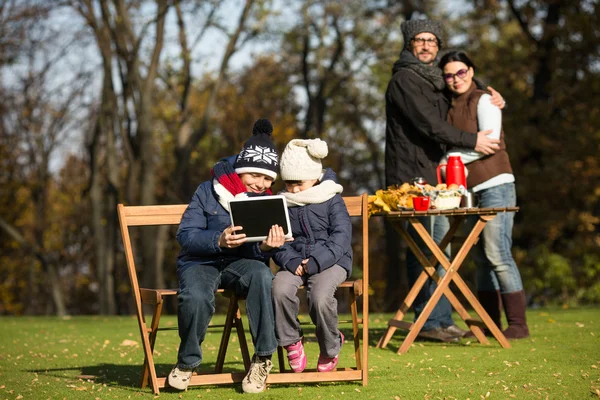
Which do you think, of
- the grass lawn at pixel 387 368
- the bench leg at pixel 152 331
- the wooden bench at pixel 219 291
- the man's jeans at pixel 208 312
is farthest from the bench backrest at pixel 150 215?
the grass lawn at pixel 387 368

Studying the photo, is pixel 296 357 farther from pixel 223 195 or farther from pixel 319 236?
pixel 223 195

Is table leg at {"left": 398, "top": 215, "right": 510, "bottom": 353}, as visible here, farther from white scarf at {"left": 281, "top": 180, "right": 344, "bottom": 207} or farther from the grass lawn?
white scarf at {"left": 281, "top": 180, "right": 344, "bottom": 207}

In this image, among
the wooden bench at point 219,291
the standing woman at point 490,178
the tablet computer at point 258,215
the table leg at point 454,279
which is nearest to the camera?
the tablet computer at point 258,215

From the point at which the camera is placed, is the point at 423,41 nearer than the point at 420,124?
No

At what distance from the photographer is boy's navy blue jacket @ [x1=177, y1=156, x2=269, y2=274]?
4.89 m

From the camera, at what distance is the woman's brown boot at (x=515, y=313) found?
6.55 metres

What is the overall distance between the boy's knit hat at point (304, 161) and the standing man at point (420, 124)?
1.65 m

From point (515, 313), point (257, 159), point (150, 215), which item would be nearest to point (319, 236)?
point (257, 159)

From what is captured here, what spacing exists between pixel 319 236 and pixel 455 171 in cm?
156

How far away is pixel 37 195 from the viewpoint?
29297 millimetres

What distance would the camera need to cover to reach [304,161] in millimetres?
5074

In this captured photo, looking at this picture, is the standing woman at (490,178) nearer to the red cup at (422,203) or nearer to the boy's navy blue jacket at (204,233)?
the red cup at (422,203)

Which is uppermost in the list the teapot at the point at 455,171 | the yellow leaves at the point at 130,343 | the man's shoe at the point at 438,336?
the teapot at the point at 455,171

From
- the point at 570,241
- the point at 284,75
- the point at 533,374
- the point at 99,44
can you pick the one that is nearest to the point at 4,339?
the point at 533,374
